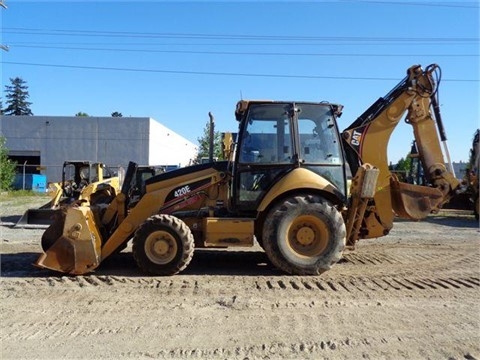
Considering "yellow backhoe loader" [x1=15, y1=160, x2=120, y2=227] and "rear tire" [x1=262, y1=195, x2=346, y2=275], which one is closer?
"rear tire" [x1=262, y1=195, x2=346, y2=275]

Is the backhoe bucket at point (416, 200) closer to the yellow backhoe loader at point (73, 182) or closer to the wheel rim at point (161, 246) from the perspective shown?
the wheel rim at point (161, 246)

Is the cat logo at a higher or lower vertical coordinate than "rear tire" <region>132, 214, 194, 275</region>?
higher

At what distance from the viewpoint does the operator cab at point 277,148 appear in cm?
765

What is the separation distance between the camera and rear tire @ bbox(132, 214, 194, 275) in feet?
24.1

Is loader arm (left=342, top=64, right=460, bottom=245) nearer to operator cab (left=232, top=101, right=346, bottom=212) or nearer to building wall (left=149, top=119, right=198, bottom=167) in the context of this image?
operator cab (left=232, top=101, right=346, bottom=212)

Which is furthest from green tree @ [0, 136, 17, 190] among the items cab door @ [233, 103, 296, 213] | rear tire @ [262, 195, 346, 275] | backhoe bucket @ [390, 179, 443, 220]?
backhoe bucket @ [390, 179, 443, 220]

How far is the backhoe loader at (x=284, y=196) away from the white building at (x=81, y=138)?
101ft

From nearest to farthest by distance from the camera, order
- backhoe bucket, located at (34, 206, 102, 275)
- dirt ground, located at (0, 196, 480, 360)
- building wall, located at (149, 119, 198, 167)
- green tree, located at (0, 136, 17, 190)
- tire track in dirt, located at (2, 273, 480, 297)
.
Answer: dirt ground, located at (0, 196, 480, 360)
tire track in dirt, located at (2, 273, 480, 297)
backhoe bucket, located at (34, 206, 102, 275)
green tree, located at (0, 136, 17, 190)
building wall, located at (149, 119, 198, 167)

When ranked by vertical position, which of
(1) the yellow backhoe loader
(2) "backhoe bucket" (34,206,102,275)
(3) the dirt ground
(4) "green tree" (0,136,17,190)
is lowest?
(3) the dirt ground

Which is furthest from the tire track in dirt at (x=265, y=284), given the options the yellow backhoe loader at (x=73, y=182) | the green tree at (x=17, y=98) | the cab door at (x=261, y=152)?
the green tree at (x=17, y=98)

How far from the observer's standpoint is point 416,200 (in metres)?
7.92

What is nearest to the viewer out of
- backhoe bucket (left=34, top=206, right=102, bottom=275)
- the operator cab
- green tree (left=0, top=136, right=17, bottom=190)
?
backhoe bucket (left=34, top=206, right=102, bottom=275)

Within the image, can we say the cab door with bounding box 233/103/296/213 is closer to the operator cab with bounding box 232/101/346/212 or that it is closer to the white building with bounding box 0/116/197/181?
the operator cab with bounding box 232/101/346/212

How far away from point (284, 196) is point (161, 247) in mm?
2061
